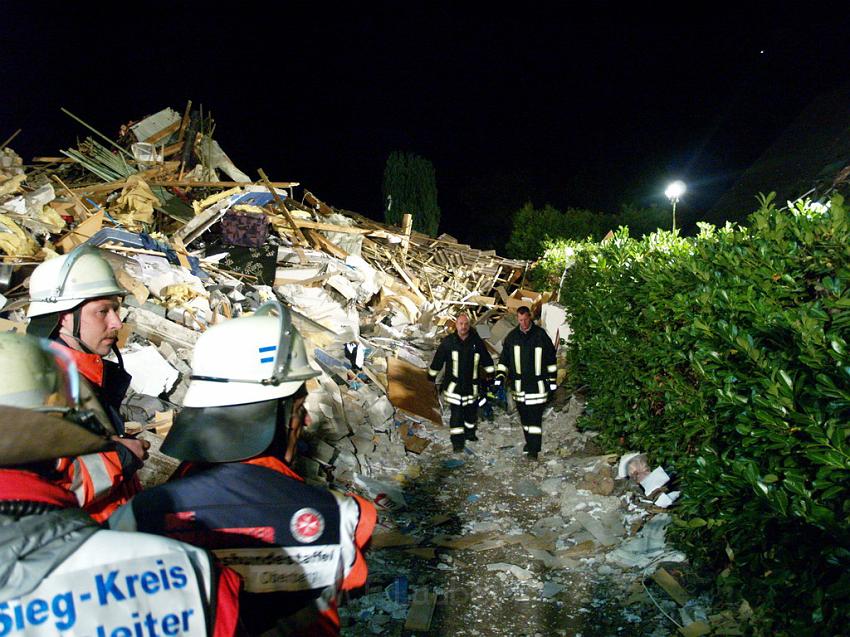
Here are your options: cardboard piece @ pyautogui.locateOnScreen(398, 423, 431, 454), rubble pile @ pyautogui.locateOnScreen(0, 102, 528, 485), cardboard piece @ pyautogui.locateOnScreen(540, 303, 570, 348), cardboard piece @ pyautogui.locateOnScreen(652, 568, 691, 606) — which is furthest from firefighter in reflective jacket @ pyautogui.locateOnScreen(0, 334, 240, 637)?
cardboard piece @ pyautogui.locateOnScreen(540, 303, 570, 348)

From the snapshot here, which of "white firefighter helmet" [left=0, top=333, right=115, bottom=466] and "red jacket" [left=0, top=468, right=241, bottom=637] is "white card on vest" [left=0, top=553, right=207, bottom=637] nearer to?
"red jacket" [left=0, top=468, right=241, bottom=637]

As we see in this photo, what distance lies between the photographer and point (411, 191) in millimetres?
34062

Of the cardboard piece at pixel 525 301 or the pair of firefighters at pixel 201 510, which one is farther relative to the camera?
the cardboard piece at pixel 525 301

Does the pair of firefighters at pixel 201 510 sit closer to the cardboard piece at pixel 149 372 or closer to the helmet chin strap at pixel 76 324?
the helmet chin strap at pixel 76 324

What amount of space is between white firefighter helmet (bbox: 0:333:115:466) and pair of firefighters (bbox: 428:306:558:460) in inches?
260

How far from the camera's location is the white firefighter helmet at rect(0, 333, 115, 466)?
1.18 metres

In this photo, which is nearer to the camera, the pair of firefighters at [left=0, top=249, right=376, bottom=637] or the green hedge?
the pair of firefighters at [left=0, top=249, right=376, bottom=637]

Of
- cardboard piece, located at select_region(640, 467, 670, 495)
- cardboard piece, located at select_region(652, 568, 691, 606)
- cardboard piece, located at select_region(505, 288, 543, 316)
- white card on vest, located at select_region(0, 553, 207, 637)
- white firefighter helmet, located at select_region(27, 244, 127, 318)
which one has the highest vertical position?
cardboard piece, located at select_region(505, 288, 543, 316)

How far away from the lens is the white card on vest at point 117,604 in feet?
3.38

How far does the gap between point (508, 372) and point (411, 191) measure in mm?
27070

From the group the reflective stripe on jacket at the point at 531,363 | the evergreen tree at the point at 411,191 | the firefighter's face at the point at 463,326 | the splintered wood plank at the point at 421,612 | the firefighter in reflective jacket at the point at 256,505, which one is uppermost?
the evergreen tree at the point at 411,191

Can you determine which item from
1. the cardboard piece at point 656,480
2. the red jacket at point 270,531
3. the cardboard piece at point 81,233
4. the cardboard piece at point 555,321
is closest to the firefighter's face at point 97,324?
the red jacket at point 270,531

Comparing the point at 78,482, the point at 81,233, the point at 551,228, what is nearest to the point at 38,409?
the point at 78,482

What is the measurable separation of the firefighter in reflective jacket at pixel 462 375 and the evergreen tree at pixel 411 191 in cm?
2555
